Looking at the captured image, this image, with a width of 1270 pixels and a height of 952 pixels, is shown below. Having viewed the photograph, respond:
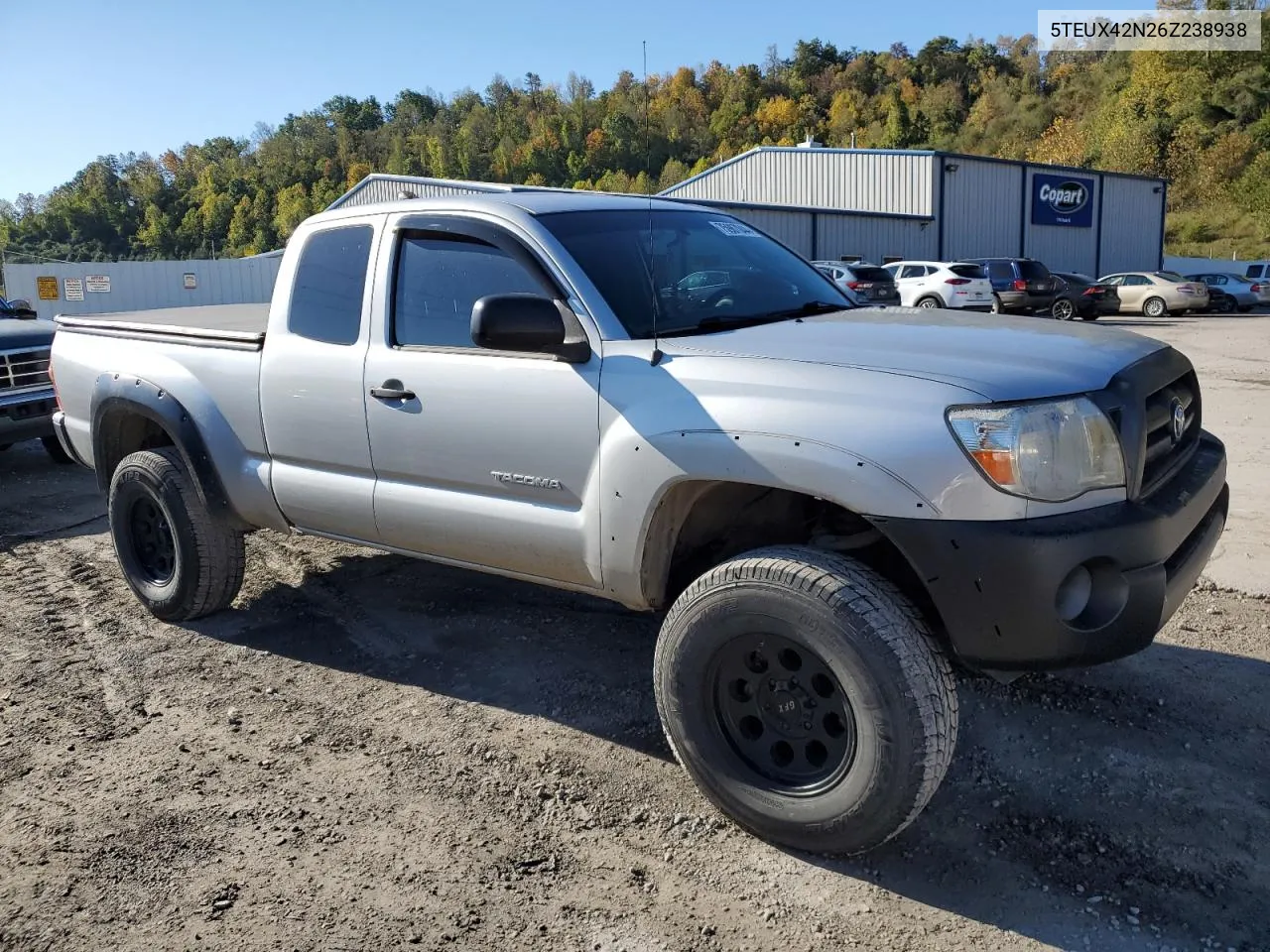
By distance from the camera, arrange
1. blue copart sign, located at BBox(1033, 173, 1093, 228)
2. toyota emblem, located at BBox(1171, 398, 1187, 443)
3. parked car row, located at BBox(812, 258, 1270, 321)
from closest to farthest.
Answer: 1. toyota emblem, located at BBox(1171, 398, 1187, 443)
2. parked car row, located at BBox(812, 258, 1270, 321)
3. blue copart sign, located at BBox(1033, 173, 1093, 228)

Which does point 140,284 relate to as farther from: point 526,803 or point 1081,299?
point 526,803

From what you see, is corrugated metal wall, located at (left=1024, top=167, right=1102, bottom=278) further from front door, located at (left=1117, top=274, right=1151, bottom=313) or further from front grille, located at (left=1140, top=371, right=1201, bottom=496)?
front grille, located at (left=1140, top=371, right=1201, bottom=496)

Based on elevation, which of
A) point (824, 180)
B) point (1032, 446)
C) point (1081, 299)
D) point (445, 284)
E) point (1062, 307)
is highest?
point (824, 180)

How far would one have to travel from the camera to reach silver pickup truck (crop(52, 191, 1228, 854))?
2779 mm

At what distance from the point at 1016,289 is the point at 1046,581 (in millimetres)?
23559

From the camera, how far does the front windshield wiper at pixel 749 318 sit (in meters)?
3.59

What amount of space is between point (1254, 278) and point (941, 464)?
1348 inches

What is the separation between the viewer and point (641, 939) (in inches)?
107

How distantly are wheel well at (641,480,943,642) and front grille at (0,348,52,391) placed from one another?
7.44 m

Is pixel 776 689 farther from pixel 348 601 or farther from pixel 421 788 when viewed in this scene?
pixel 348 601

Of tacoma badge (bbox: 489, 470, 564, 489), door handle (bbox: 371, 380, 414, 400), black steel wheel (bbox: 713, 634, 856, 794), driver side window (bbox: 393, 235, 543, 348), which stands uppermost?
driver side window (bbox: 393, 235, 543, 348)

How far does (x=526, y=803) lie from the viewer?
3.38 m

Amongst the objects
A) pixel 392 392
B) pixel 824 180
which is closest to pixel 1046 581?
pixel 392 392

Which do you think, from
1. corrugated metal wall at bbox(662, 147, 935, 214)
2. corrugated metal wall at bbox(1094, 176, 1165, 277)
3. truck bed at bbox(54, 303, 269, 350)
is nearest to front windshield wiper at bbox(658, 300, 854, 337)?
truck bed at bbox(54, 303, 269, 350)
